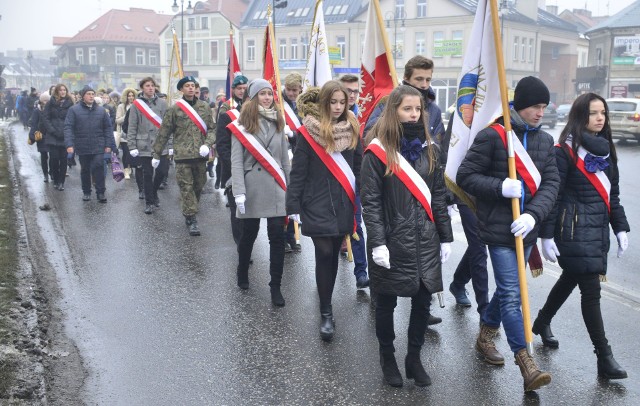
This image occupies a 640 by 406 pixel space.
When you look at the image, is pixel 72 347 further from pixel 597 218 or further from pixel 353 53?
pixel 353 53

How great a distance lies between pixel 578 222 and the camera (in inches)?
191

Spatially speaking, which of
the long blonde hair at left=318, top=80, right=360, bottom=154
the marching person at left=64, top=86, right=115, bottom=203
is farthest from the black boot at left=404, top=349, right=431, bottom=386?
the marching person at left=64, top=86, right=115, bottom=203

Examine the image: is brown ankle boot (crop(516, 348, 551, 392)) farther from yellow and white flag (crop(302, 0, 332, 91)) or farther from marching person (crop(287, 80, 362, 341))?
yellow and white flag (crop(302, 0, 332, 91))

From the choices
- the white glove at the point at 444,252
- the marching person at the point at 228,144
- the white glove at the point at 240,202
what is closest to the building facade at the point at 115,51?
the marching person at the point at 228,144

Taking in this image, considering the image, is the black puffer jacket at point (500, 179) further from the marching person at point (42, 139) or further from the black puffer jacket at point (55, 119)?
the marching person at point (42, 139)

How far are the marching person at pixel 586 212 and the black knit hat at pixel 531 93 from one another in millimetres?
472

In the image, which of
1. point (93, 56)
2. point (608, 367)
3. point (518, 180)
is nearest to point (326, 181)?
point (518, 180)

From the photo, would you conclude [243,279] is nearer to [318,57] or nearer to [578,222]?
[318,57]

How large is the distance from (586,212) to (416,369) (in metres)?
1.52

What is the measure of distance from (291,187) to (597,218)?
2217mm

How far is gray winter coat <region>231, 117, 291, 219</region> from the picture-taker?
6707 mm

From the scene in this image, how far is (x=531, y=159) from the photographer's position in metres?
4.67

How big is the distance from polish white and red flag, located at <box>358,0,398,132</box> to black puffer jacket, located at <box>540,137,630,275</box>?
2527mm

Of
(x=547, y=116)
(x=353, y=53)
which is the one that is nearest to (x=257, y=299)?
(x=547, y=116)
